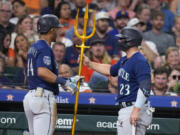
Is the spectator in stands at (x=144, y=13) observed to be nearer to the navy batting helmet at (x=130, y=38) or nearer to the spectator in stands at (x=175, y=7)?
the spectator in stands at (x=175, y=7)

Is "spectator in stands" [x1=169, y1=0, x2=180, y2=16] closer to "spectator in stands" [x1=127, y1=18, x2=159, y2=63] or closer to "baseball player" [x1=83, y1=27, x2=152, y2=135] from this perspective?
"spectator in stands" [x1=127, y1=18, x2=159, y2=63]

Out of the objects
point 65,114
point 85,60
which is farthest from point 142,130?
point 65,114

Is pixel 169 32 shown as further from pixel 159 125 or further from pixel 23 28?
pixel 159 125

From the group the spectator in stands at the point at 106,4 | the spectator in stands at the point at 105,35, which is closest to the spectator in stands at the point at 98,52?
the spectator in stands at the point at 105,35

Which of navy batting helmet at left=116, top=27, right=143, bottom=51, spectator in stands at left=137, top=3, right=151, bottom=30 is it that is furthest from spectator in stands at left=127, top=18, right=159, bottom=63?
navy batting helmet at left=116, top=27, right=143, bottom=51

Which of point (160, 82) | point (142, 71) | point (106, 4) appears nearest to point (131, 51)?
point (142, 71)

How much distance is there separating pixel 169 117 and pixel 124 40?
2196mm

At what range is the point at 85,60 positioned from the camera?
6.32m

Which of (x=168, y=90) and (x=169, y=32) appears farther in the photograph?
(x=169, y=32)

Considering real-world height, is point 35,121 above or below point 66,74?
below

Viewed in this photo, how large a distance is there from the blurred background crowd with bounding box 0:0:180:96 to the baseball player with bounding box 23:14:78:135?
5.64 feet

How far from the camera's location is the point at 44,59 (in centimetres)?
541

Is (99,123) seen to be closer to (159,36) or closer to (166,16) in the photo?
(159,36)

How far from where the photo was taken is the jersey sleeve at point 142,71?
5.16 m
